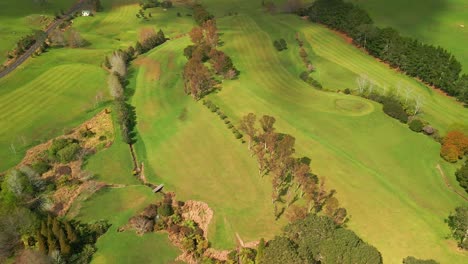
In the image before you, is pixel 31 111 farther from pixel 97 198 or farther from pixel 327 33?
pixel 327 33

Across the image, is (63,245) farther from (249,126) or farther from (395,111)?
(395,111)

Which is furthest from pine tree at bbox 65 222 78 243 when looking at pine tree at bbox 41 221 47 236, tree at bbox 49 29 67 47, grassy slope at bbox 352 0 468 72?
grassy slope at bbox 352 0 468 72

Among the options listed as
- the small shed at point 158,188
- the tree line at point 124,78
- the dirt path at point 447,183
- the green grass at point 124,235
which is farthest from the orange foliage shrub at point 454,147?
the tree line at point 124,78

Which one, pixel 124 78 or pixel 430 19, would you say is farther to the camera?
pixel 430 19

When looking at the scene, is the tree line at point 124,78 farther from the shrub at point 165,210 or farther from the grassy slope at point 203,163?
the shrub at point 165,210

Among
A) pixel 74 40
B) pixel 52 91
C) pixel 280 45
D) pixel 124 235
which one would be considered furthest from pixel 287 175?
pixel 74 40

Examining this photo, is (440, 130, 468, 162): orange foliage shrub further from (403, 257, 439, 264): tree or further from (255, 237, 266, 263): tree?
Answer: (255, 237, 266, 263): tree

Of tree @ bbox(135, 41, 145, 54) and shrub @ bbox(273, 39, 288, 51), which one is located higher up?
shrub @ bbox(273, 39, 288, 51)
